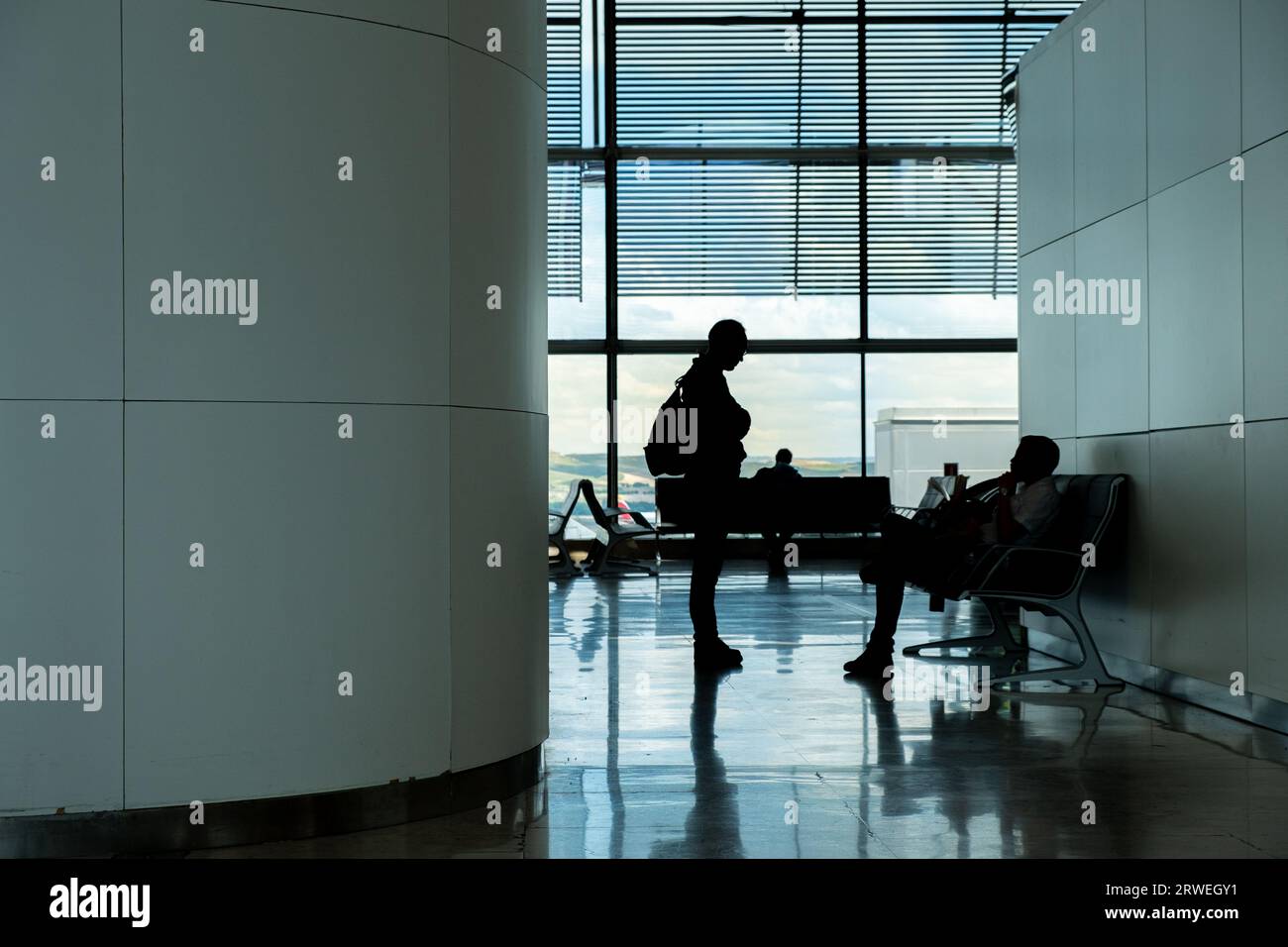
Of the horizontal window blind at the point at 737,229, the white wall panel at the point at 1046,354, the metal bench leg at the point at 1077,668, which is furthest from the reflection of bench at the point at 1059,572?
the horizontal window blind at the point at 737,229

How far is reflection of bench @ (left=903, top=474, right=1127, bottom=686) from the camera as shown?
569 cm

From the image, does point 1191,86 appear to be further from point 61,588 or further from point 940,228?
point 940,228

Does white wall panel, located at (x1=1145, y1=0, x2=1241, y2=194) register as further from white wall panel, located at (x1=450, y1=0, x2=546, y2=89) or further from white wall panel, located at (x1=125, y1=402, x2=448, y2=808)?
white wall panel, located at (x1=125, y1=402, x2=448, y2=808)

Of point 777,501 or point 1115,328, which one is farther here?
point 777,501

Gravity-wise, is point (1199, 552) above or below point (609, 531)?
above

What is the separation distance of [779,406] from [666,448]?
8.55m

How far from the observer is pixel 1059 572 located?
578 centimetres

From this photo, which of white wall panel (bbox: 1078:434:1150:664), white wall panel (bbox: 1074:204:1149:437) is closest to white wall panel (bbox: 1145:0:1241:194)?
white wall panel (bbox: 1074:204:1149:437)

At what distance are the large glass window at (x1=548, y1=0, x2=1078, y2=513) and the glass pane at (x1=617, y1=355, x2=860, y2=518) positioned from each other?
2 cm

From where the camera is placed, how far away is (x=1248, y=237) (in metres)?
4.86

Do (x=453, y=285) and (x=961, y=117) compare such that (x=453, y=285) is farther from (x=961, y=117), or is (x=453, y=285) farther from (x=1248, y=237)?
(x=961, y=117)

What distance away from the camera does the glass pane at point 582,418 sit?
14344mm

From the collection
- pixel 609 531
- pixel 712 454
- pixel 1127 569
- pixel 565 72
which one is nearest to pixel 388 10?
pixel 712 454

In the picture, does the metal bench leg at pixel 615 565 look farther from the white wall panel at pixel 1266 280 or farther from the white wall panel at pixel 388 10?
the white wall panel at pixel 388 10
